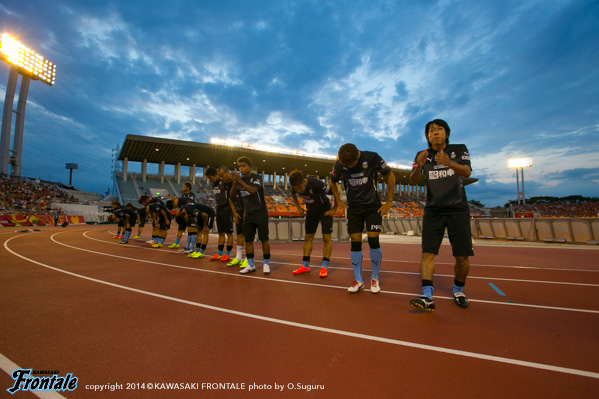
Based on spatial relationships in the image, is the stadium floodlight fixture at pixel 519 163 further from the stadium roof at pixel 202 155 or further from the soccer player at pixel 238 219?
the soccer player at pixel 238 219

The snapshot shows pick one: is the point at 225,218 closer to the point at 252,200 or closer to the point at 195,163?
the point at 252,200

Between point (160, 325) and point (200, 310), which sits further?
point (200, 310)

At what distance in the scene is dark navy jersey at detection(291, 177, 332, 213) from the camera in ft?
17.1

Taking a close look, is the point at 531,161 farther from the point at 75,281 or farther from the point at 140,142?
the point at 140,142

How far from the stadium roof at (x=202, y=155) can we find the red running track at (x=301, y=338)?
37.5 m

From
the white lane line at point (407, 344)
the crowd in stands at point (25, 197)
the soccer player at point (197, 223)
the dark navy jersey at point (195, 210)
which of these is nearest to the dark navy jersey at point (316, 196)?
the white lane line at point (407, 344)

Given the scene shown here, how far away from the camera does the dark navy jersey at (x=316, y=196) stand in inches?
206

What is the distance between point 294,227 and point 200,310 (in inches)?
394

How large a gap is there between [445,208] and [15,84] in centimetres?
4939

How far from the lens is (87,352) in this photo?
81.0 inches

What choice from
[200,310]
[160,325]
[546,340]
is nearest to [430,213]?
[546,340]

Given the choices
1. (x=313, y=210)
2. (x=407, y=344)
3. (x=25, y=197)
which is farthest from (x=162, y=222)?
(x=25, y=197)

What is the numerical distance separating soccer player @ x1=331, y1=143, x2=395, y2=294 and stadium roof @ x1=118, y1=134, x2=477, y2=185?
125 feet

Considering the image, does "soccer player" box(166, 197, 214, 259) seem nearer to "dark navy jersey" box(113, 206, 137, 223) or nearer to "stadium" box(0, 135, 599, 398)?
"stadium" box(0, 135, 599, 398)
